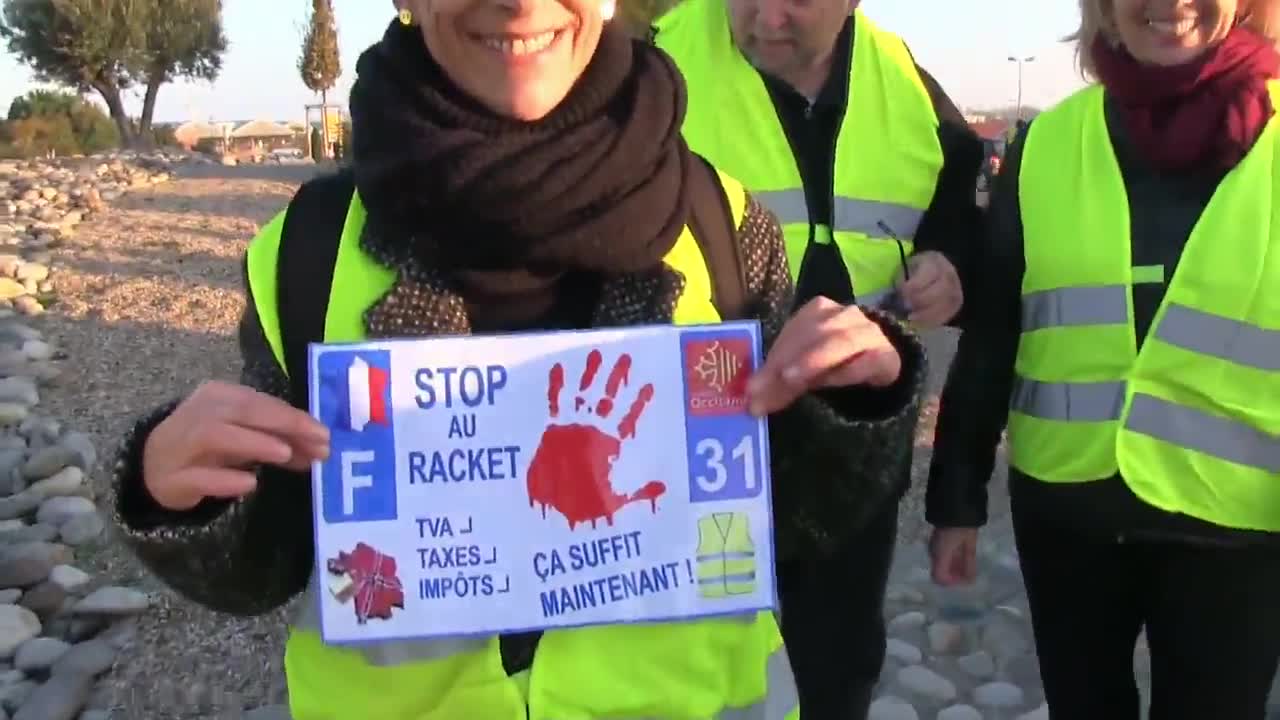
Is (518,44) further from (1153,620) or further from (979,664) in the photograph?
(979,664)

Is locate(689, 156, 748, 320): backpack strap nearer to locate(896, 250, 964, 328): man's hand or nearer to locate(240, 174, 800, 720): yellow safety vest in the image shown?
locate(240, 174, 800, 720): yellow safety vest

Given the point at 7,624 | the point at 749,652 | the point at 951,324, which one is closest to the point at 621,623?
the point at 749,652

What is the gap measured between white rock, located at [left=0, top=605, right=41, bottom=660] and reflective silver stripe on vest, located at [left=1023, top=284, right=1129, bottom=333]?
157 inches

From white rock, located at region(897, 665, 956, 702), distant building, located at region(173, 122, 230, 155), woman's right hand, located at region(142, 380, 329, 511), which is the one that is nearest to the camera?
woman's right hand, located at region(142, 380, 329, 511)

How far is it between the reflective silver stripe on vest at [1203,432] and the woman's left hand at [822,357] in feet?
3.46

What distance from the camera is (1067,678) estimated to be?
9.28ft

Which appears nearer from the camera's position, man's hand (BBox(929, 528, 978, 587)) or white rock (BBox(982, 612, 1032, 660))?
man's hand (BBox(929, 528, 978, 587))

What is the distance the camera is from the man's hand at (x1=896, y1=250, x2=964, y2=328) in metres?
2.67

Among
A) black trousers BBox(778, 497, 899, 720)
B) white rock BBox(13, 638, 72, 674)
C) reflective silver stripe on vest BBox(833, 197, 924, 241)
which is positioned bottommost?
white rock BBox(13, 638, 72, 674)

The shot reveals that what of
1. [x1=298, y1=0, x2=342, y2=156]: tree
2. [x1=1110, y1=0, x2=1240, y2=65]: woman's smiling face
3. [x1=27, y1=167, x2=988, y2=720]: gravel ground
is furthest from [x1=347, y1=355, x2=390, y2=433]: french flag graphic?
[x1=298, y1=0, x2=342, y2=156]: tree

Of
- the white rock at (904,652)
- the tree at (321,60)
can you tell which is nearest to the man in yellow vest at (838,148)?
the white rock at (904,652)

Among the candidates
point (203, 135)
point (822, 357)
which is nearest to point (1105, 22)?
point (822, 357)

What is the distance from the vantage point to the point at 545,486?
1.70m

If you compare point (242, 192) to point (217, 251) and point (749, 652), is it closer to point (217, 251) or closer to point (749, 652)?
point (217, 251)
